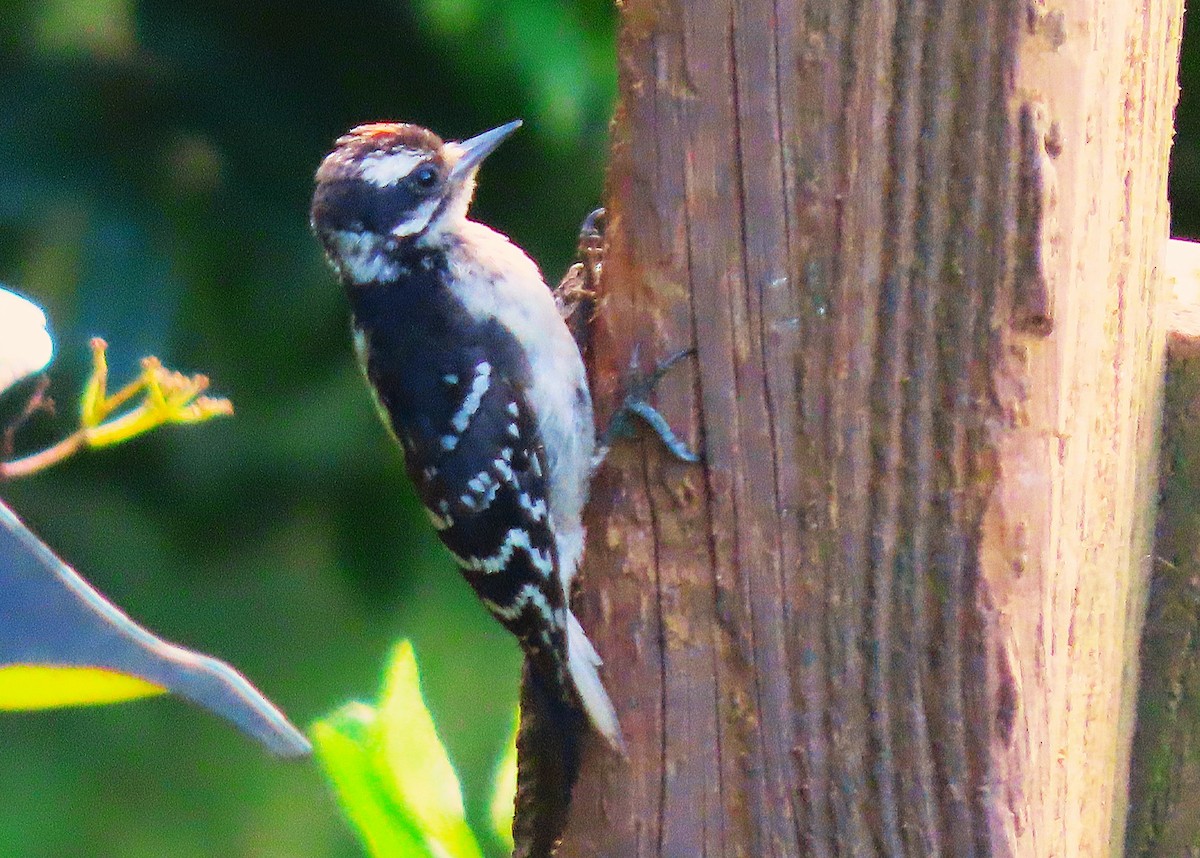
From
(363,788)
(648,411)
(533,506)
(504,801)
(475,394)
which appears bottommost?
(504,801)

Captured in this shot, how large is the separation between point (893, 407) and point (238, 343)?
2.04 meters

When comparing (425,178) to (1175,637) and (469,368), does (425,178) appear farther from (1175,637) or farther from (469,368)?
(1175,637)

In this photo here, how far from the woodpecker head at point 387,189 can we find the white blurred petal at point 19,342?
1.15 m

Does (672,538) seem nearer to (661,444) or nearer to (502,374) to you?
(661,444)

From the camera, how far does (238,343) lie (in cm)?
304

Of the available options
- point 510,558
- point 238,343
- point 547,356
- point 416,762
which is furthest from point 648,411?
point 238,343

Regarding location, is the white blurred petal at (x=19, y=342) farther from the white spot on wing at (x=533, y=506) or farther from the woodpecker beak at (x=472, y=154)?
the woodpecker beak at (x=472, y=154)

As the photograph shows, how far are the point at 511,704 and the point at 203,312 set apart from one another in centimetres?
140

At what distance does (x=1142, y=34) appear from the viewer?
1306 millimetres

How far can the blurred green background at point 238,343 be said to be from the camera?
2.79 meters

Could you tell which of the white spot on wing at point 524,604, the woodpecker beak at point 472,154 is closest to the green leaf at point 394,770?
the white spot on wing at point 524,604

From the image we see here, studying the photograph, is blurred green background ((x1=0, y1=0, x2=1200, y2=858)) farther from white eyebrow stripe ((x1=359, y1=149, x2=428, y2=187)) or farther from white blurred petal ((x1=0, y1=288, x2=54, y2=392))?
white blurred petal ((x1=0, y1=288, x2=54, y2=392))

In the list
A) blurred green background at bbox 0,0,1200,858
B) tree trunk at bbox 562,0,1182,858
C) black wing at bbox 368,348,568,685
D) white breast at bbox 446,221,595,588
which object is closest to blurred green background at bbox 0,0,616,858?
blurred green background at bbox 0,0,1200,858

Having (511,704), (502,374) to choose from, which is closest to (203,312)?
(502,374)
